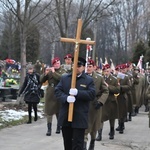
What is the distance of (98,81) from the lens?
27.2 feet

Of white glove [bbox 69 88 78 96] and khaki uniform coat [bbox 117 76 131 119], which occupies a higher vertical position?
white glove [bbox 69 88 78 96]

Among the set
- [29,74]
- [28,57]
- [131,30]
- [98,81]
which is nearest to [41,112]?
[29,74]

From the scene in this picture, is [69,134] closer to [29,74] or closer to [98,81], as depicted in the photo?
[98,81]

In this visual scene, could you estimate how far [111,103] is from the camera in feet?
33.0

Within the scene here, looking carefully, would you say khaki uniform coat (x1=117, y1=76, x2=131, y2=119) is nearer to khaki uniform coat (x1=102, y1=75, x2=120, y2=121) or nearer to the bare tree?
khaki uniform coat (x1=102, y1=75, x2=120, y2=121)

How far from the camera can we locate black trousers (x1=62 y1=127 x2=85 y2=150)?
251 inches

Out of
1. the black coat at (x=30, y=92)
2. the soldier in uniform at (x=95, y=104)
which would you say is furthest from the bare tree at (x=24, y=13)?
the soldier in uniform at (x=95, y=104)

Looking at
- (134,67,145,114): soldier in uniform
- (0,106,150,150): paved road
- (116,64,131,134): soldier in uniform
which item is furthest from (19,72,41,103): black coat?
(134,67,145,114): soldier in uniform

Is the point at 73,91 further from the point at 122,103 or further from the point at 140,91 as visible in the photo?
the point at 140,91

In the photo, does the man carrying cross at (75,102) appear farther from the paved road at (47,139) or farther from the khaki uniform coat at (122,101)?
the khaki uniform coat at (122,101)

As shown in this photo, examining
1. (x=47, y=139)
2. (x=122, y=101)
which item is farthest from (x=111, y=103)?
(x=47, y=139)

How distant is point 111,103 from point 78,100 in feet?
12.3

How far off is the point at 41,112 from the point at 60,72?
468 centimetres

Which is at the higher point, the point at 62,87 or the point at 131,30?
the point at 131,30
